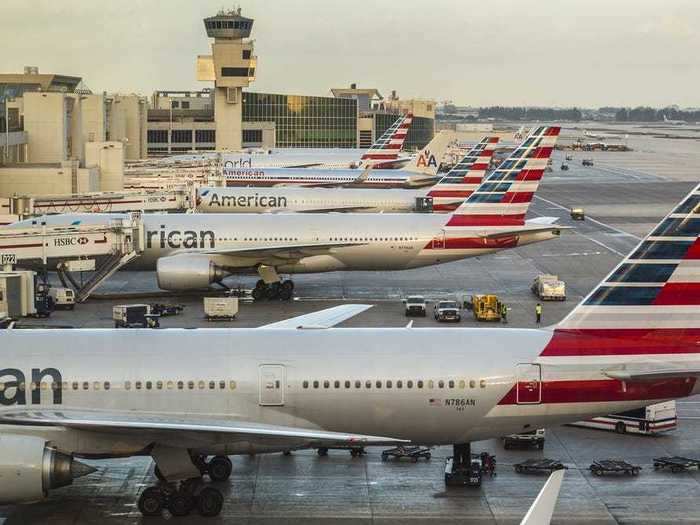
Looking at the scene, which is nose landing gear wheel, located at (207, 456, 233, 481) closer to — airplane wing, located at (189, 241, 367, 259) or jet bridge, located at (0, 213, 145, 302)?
jet bridge, located at (0, 213, 145, 302)

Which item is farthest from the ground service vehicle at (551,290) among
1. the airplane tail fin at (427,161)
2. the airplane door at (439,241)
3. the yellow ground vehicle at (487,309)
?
the airplane tail fin at (427,161)

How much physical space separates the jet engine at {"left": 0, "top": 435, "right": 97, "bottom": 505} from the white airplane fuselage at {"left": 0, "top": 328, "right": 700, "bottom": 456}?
2037mm

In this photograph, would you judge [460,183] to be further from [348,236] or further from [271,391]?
[271,391]

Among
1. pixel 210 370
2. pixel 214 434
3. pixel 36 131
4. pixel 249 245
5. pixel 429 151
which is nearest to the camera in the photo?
pixel 214 434

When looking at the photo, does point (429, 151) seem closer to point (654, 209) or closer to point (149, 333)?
point (654, 209)

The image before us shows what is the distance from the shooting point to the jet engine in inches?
925

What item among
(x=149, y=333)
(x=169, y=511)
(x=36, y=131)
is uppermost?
(x=36, y=131)

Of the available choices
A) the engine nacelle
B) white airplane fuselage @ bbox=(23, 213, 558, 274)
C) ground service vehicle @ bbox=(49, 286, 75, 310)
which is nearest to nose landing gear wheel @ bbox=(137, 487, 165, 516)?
ground service vehicle @ bbox=(49, 286, 75, 310)

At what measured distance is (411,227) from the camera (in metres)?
56.5

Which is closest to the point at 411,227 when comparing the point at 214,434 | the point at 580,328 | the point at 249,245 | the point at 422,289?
the point at 422,289

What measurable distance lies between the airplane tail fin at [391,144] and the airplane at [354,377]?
9507 centimetres

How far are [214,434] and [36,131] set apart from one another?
2419 inches

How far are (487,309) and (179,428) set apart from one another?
91.7 ft

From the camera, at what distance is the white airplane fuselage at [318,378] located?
26.2m
